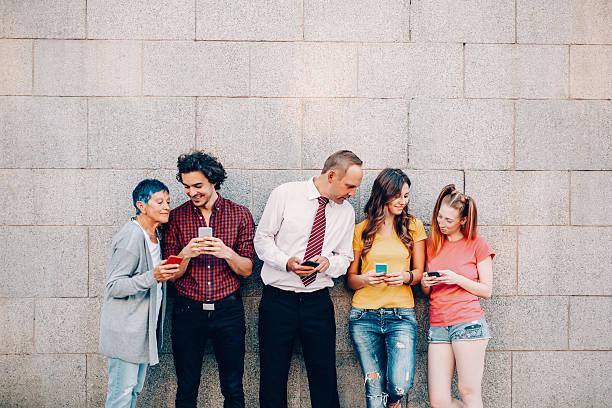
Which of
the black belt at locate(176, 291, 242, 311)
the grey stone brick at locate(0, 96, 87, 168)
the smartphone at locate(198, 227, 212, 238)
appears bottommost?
the black belt at locate(176, 291, 242, 311)

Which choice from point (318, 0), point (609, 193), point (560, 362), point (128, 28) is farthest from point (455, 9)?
point (560, 362)

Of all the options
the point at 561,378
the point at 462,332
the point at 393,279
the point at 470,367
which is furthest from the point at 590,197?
the point at 393,279

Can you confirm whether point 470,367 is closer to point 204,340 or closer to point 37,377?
point 204,340

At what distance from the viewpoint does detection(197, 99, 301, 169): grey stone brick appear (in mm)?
5121

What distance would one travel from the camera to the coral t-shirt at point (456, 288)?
14.8ft

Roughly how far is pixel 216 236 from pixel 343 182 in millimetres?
1097

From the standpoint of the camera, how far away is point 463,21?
17.1 feet

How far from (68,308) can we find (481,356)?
3.54 meters

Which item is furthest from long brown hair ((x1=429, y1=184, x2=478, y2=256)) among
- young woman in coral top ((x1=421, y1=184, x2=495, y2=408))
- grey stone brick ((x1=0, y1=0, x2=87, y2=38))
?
grey stone brick ((x1=0, y1=0, x2=87, y2=38))

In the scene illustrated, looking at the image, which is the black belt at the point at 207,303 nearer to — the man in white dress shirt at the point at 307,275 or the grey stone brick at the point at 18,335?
the man in white dress shirt at the point at 307,275

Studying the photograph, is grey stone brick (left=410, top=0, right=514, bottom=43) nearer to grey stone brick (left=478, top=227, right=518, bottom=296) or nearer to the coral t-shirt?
grey stone brick (left=478, top=227, right=518, bottom=296)

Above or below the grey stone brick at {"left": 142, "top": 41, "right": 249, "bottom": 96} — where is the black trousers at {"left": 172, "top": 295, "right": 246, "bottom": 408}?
below

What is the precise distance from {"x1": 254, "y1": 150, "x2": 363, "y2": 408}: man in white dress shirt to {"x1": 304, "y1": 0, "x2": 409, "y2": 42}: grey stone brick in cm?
126

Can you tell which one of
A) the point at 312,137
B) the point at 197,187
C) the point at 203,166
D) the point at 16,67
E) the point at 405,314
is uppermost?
the point at 16,67
